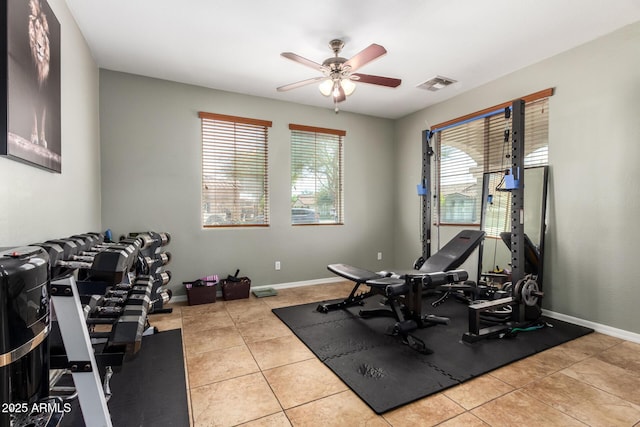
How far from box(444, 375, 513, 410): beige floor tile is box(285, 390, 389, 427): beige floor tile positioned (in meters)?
0.52

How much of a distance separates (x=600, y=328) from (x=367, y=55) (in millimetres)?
3205

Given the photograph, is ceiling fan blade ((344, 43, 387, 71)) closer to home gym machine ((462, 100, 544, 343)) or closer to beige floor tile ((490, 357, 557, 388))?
home gym machine ((462, 100, 544, 343))

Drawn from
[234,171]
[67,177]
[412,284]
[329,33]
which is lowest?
[412,284]

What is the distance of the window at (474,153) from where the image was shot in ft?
10.8

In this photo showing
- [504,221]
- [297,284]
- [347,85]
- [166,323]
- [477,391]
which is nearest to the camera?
[477,391]

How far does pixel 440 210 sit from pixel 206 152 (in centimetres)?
338

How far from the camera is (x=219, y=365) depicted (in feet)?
7.20

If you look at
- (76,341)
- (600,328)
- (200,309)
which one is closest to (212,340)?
(200,309)

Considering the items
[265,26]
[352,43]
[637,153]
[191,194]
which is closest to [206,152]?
[191,194]

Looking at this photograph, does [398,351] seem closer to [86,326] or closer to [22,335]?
[86,326]

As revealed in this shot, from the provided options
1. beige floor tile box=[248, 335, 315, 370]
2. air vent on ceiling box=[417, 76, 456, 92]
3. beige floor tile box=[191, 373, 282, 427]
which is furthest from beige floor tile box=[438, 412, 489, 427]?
air vent on ceiling box=[417, 76, 456, 92]

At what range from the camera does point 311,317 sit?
3156mm

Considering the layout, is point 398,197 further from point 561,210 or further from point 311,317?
point 311,317

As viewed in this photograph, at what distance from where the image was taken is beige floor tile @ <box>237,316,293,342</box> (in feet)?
8.85
